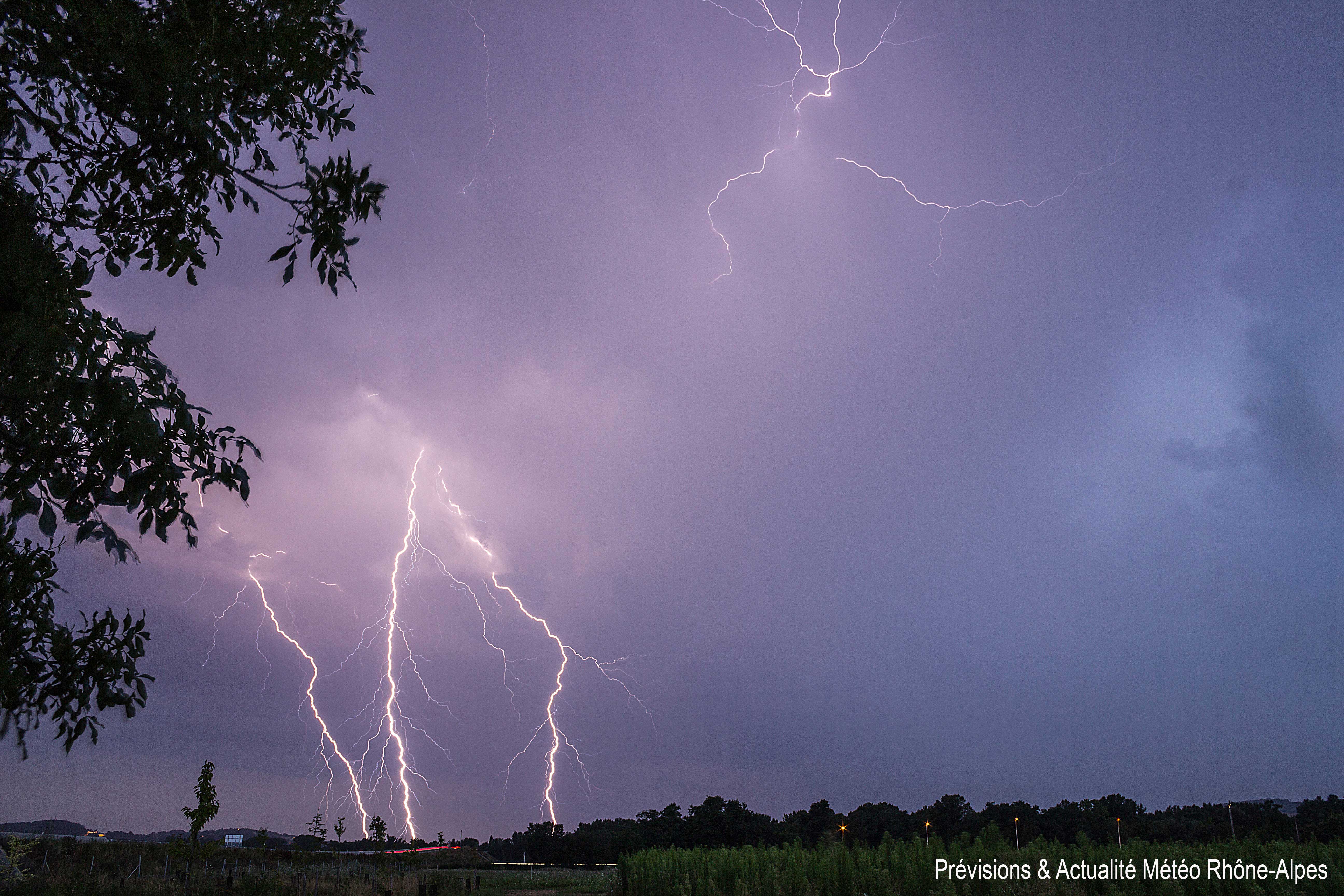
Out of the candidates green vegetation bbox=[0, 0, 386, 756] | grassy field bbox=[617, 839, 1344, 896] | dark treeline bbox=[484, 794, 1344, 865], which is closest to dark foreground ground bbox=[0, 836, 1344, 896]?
grassy field bbox=[617, 839, 1344, 896]

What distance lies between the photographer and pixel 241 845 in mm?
32938

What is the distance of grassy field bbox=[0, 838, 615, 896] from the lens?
37.6 feet

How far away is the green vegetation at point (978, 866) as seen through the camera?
235 inches

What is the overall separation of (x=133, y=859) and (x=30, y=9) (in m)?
26.4

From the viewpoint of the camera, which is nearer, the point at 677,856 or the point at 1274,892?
the point at 1274,892

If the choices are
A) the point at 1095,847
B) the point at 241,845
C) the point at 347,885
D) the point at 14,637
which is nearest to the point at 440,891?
the point at 347,885

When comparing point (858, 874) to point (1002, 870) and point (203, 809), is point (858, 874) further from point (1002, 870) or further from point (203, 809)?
point (203, 809)

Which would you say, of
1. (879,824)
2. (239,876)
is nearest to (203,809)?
(239,876)

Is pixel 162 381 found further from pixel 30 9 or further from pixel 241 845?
pixel 241 845

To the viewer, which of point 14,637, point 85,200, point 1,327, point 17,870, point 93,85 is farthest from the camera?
point 17,870

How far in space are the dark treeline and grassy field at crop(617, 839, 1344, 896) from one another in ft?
78.0

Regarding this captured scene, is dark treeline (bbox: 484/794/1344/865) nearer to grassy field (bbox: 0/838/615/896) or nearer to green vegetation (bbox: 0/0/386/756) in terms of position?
grassy field (bbox: 0/838/615/896)

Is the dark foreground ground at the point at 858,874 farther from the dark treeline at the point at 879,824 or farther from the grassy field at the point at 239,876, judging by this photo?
the dark treeline at the point at 879,824

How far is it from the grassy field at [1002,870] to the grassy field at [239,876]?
776cm
